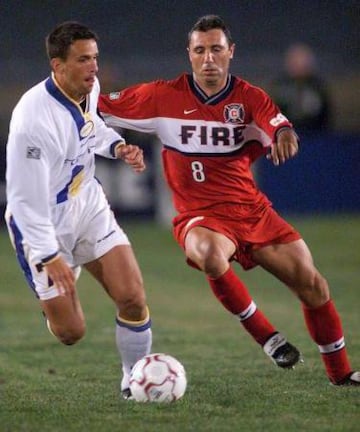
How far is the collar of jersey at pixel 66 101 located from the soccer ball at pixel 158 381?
142 cm

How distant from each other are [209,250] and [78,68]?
143cm

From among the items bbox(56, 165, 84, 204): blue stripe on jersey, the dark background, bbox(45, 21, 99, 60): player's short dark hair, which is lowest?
the dark background

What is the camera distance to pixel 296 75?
17641mm

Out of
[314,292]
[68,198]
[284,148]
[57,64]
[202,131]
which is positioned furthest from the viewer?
[202,131]

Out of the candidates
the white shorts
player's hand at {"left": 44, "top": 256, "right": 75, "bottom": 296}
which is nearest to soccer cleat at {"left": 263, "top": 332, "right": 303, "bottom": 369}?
the white shorts

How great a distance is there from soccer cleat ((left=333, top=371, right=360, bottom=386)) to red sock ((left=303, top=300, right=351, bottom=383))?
0.02 meters

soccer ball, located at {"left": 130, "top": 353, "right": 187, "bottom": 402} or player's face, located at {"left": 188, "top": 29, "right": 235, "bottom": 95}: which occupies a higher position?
player's face, located at {"left": 188, "top": 29, "right": 235, "bottom": 95}

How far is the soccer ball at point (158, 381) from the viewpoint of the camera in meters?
6.64

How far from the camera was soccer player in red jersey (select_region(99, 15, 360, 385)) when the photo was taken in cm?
739

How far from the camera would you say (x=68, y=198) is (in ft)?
23.1

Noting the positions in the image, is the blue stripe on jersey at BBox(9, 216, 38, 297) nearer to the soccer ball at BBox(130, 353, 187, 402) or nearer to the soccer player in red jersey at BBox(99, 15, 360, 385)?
the soccer ball at BBox(130, 353, 187, 402)

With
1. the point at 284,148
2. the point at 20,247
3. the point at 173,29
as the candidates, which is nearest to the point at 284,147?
the point at 284,148

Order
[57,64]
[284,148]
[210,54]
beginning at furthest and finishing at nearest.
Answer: [210,54]
[284,148]
[57,64]

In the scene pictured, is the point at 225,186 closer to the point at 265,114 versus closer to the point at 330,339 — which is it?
the point at 265,114
